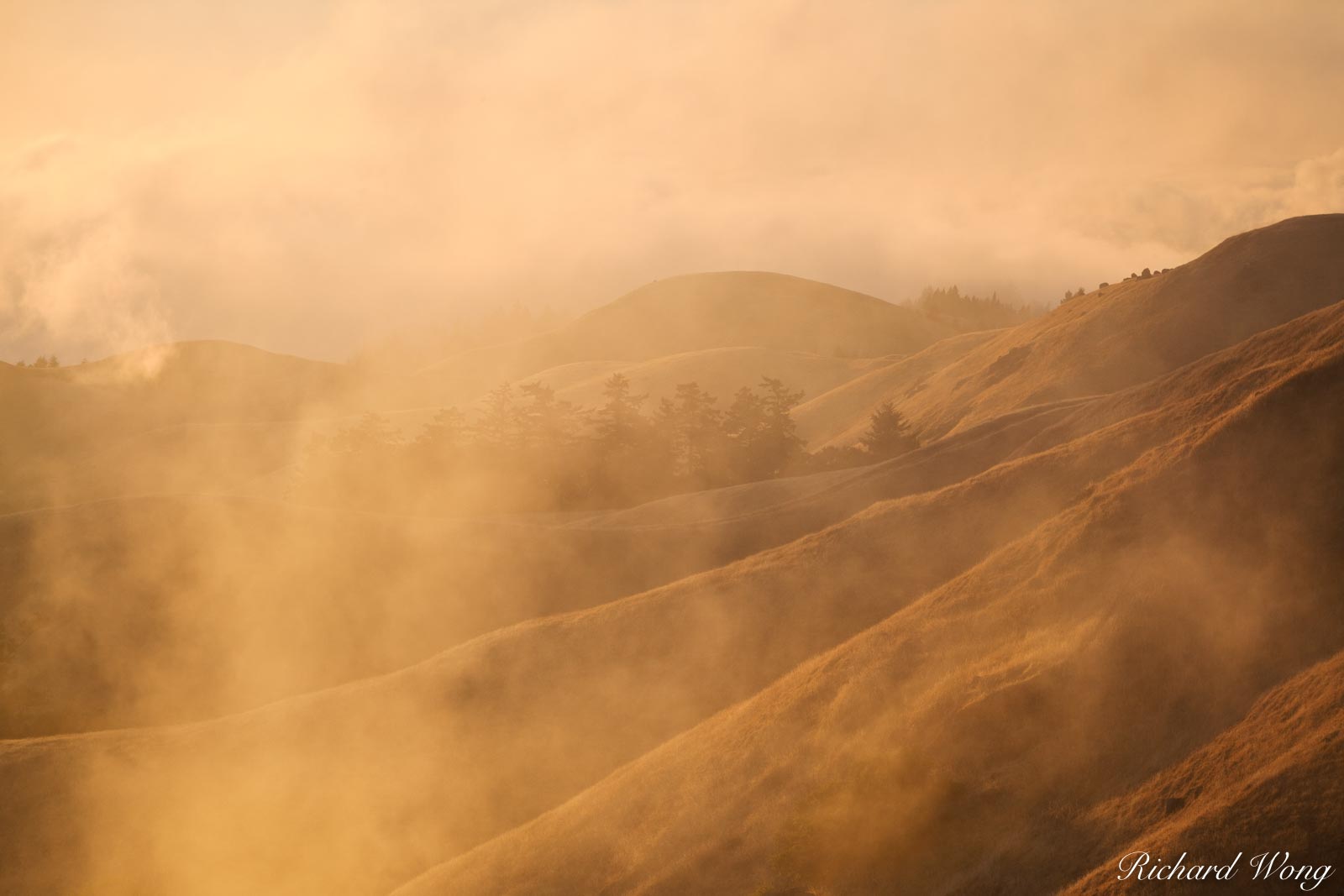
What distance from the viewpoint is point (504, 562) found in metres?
45.8

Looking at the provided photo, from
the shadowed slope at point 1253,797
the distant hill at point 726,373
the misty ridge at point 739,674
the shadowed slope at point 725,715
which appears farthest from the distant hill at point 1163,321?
the shadowed slope at point 1253,797

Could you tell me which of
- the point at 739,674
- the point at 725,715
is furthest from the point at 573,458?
the point at 725,715

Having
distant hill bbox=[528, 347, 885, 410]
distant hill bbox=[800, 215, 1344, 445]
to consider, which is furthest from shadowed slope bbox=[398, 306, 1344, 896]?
distant hill bbox=[528, 347, 885, 410]

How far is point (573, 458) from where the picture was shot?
70312 millimetres

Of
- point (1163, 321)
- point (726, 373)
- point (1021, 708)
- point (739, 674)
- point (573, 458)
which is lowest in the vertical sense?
point (739, 674)

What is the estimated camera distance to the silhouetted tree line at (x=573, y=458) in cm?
6931

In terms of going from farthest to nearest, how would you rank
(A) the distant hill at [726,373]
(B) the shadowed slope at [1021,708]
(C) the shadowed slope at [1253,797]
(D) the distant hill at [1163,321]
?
(A) the distant hill at [726,373]
(D) the distant hill at [1163,321]
(B) the shadowed slope at [1021,708]
(C) the shadowed slope at [1253,797]

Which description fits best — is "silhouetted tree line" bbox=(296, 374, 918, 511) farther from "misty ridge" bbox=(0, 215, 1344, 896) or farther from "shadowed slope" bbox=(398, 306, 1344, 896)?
"shadowed slope" bbox=(398, 306, 1344, 896)

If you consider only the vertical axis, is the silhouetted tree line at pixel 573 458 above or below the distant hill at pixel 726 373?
below

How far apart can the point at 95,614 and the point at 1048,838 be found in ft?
132

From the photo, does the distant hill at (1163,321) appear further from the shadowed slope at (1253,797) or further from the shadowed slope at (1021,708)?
the shadowed slope at (1253,797)

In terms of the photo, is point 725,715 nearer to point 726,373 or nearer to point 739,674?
point 739,674

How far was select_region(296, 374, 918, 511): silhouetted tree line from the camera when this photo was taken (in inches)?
2729

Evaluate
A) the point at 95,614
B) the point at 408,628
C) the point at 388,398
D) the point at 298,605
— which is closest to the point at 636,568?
the point at 408,628
